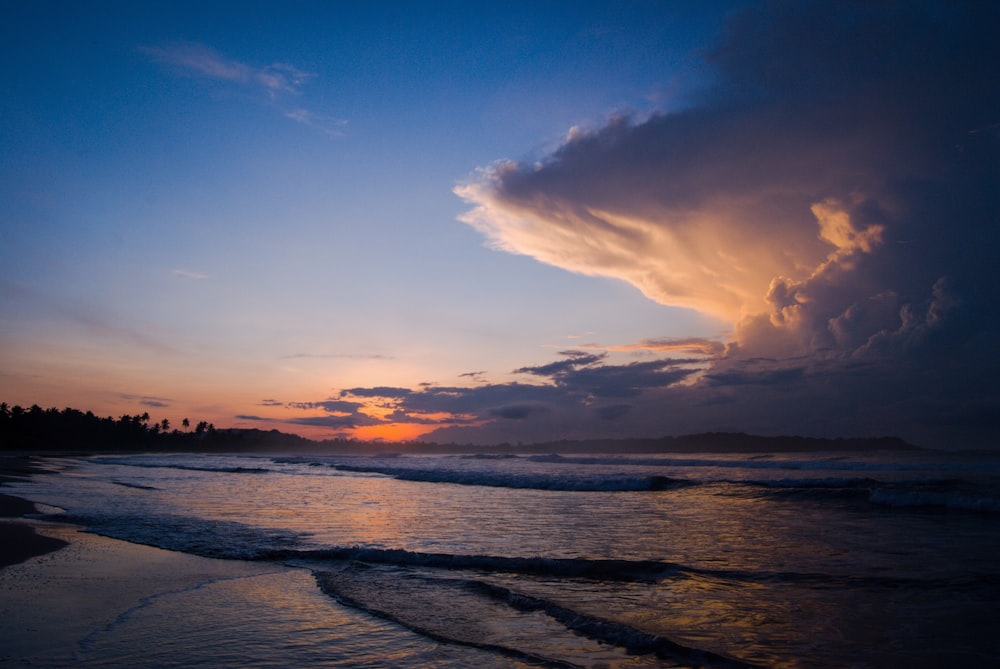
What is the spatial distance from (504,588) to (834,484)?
22.4m

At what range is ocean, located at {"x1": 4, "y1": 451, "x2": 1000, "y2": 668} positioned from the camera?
5895mm

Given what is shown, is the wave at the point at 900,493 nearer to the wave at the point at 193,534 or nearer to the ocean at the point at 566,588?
the ocean at the point at 566,588

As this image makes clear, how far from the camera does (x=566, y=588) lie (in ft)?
28.5

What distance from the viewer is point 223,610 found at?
288 inches

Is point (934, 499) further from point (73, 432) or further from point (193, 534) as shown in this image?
point (73, 432)

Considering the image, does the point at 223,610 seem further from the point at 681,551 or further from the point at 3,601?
the point at 681,551

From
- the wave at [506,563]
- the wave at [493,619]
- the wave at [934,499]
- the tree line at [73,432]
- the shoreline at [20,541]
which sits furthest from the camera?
the tree line at [73,432]

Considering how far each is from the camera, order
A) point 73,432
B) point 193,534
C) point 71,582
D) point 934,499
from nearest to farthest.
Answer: point 71,582, point 193,534, point 934,499, point 73,432

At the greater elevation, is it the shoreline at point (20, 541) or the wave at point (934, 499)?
the wave at point (934, 499)

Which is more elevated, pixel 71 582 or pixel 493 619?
pixel 493 619

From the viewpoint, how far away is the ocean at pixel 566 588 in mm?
5895

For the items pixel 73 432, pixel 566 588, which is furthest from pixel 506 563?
pixel 73 432

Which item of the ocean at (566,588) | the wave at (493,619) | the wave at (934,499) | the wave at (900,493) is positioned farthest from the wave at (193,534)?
the wave at (934,499)

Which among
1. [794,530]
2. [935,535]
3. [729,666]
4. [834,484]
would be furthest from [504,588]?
[834,484]
